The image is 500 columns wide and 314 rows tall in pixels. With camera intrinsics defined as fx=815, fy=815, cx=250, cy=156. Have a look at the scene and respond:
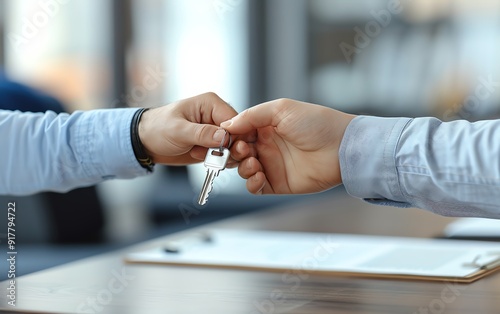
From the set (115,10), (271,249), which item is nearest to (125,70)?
(115,10)

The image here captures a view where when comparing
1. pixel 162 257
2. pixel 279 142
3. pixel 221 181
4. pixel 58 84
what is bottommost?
pixel 221 181

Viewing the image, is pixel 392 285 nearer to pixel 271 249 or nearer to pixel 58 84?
pixel 271 249

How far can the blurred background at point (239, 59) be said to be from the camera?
4.06 m

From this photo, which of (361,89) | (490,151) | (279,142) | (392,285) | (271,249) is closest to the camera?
(490,151)

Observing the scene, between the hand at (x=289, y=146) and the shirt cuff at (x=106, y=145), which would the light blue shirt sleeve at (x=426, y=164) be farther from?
the shirt cuff at (x=106, y=145)

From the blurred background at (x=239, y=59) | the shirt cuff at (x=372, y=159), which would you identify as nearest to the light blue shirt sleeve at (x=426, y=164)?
the shirt cuff at (x=372, y=159)

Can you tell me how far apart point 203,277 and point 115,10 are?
3.59m

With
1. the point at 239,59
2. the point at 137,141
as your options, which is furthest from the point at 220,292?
the point at 239,59

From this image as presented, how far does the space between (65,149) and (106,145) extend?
76 mm

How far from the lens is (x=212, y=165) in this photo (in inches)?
44.3

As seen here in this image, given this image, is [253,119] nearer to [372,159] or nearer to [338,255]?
[372,159]

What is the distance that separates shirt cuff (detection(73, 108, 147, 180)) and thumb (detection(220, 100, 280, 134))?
0.19 m

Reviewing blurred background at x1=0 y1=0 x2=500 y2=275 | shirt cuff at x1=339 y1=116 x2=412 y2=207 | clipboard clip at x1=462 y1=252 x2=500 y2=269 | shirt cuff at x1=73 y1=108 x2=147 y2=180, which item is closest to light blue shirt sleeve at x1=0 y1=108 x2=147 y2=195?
shirt cuff at x1=73 y1=108 x2=147 y2=180

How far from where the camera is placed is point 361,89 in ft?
14.2
